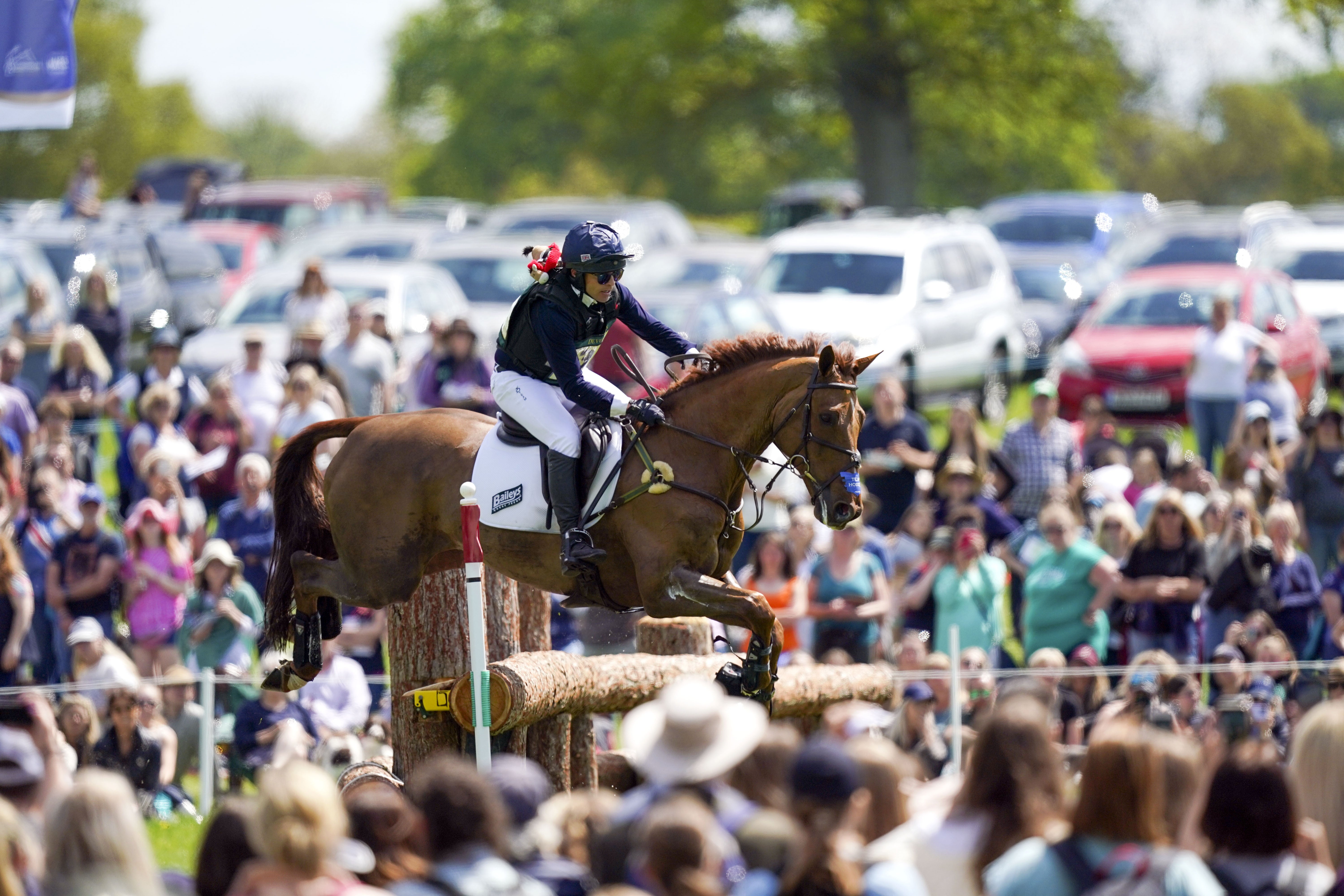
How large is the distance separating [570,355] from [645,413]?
0.47 meters

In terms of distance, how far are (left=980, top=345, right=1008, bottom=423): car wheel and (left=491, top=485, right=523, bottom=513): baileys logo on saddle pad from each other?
495 inches

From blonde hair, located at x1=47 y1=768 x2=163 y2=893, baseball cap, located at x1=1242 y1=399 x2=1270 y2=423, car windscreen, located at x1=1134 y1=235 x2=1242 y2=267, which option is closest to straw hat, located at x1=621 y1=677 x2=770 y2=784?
blonde hair, located at x1=47 y1=768 x2=163 y2=893

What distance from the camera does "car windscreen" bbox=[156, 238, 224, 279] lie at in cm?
2269

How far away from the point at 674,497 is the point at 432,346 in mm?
8191

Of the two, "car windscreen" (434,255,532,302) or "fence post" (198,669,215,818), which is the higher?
"car windscreen" (434,255,532,302)

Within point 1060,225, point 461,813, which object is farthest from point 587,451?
point 1060,225

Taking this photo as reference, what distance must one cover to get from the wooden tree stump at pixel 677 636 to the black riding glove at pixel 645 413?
1.45 m

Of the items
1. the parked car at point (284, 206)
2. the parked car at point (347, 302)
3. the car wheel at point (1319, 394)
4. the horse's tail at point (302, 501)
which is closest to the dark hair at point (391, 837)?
the horse's tail at point (302, 501)

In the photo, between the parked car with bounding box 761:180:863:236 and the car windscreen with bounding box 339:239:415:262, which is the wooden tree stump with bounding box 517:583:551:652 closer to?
the car windscreen with bounding box 339:239:415:262

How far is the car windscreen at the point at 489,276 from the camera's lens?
73.9ft

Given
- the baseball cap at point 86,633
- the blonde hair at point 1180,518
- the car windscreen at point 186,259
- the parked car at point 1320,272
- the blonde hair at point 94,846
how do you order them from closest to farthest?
the blonde hair at point 94,846
the baseball cap at point 86,633
the blonde hair at point 1180,518
the parked car at point 1320,272
the car windscreen at point 186,259

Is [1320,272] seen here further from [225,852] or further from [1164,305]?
[225,852]

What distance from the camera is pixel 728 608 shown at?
880 centimetres

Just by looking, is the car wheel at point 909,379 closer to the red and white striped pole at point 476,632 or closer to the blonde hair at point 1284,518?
the blonde hair at point 1284,518
